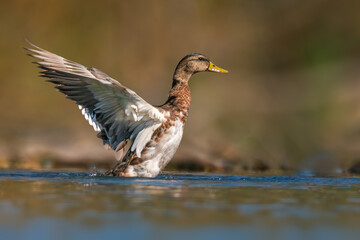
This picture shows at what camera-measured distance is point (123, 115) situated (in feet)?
25.8

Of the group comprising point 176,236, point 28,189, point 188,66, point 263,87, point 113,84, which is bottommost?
point 176,236

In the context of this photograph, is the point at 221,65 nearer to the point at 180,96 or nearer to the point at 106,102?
the point at 180,96

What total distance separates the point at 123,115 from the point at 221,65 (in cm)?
576

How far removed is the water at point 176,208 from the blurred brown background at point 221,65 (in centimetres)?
328

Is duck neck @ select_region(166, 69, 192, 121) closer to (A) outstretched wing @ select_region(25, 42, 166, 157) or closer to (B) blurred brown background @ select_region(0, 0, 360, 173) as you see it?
(A) outstretched wing @ select_region(25, 42, 166, 157)

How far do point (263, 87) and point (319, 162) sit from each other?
309 centimetres

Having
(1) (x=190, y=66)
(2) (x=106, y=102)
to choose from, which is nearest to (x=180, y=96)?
(1) (x=190, y=66)

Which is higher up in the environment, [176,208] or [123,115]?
[123,115]

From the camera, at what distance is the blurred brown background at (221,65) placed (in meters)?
11.2

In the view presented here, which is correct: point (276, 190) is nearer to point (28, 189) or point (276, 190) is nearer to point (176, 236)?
point (28, 189)

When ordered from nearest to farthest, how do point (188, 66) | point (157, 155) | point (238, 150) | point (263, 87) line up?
point (157, 155) < point (188, 66) < point (238, 150) < point (263, 87)

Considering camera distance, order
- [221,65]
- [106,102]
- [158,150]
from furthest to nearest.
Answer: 1. [221,65]
2. [158,150]
3. [106,102]

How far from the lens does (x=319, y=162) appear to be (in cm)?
1024

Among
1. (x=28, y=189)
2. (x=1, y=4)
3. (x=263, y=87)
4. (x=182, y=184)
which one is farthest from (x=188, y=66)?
(x=1, y=4)
